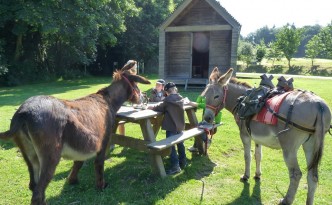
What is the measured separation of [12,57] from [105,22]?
24.8 ft

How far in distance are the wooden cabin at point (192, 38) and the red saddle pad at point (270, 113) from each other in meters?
10.9

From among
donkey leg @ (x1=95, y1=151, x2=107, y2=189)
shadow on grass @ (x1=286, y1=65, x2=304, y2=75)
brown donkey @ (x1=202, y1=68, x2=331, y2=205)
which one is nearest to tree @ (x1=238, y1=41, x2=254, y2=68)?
shadow on grass @ (x1=286, y1=65, x2=304, y2=75)

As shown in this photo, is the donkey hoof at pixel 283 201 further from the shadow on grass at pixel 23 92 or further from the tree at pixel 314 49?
the tree at pixel 314 49

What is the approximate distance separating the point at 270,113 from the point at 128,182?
8.59 feet

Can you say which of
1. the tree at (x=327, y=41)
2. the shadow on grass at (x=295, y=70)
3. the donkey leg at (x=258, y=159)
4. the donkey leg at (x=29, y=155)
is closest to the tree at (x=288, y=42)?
the shadow on grass at (x=295, y=70)

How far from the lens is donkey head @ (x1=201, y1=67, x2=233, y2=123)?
16.1 feet

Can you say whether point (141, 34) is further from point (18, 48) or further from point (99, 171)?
point (99, 171)

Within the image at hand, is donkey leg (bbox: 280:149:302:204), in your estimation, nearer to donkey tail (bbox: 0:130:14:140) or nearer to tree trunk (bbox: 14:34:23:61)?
donkey tail (bbox: 0:130:14:140)

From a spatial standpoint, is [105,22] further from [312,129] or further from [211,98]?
[312,129]

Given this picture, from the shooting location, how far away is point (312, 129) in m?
3.78

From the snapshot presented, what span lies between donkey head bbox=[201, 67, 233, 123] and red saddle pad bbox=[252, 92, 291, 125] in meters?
0.80

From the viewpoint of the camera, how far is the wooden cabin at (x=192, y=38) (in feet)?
48.9

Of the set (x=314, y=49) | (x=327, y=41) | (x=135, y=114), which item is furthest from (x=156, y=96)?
(x=327, y=41)

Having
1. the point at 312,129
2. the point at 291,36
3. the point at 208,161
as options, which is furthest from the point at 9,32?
the point at 291,36
